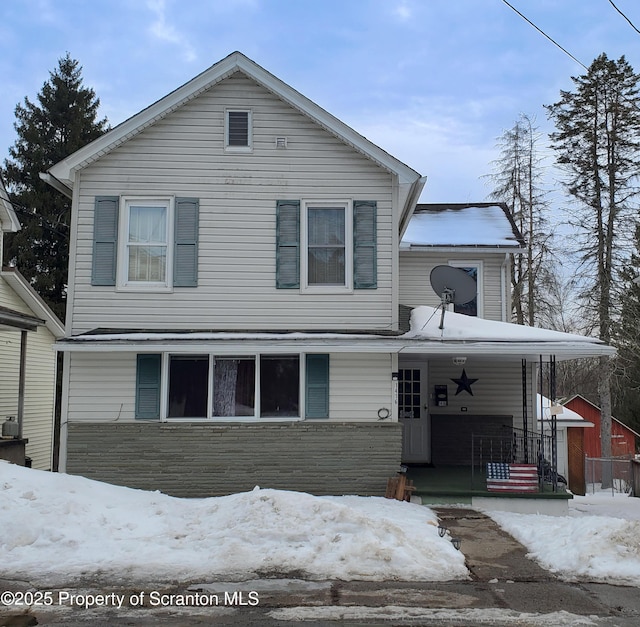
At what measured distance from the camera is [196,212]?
12078mm

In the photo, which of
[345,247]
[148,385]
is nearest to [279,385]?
[148,385]

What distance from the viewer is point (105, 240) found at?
1200 centimetres

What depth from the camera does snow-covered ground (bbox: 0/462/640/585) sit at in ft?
24.2

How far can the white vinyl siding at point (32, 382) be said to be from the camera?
19.4 meters

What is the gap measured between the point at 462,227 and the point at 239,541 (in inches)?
444

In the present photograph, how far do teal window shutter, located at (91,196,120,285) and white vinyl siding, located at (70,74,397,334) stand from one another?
0.12 meters

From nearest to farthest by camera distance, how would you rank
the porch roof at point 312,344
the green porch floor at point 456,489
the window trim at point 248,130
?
the porch roof at point 312,344
the green porch floor at point 456,489
the window trim at point 248,130

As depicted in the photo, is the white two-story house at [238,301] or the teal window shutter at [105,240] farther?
the teal window shutter at [105,240]

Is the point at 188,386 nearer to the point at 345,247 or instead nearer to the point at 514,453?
the point at 345,247

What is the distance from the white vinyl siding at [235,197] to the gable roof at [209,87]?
0.18 metres

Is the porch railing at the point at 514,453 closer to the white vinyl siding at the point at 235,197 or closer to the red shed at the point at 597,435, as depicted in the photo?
the white vinyl siding at the point at 235,197

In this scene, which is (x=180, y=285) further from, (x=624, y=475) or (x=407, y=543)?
(x=624, y=475)

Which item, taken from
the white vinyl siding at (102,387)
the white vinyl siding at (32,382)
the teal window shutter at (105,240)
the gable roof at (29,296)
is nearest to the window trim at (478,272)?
the teal window shutter at (105,240)

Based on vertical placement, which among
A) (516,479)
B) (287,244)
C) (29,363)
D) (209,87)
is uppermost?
Result: (209,87)
